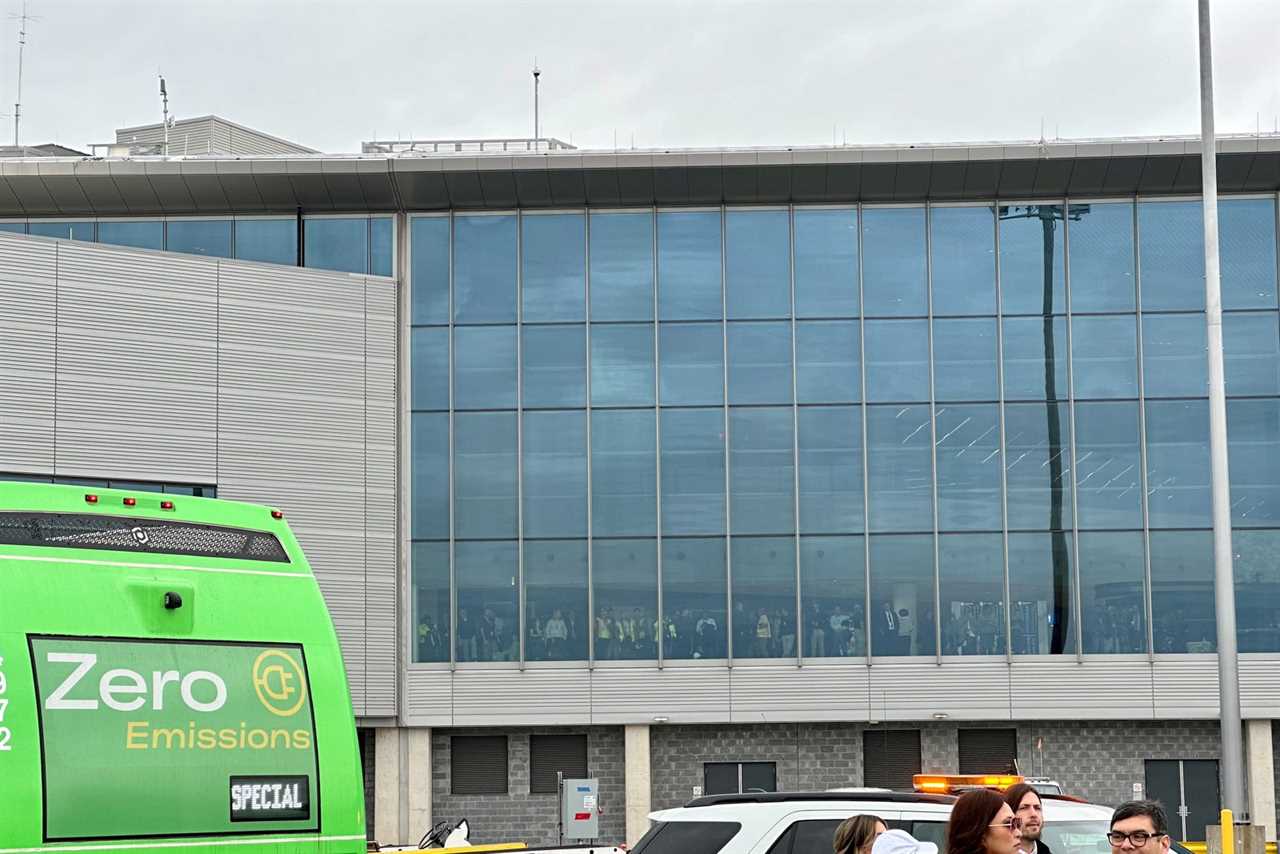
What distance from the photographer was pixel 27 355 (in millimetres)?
33094

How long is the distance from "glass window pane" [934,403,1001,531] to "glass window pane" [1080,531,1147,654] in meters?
2.06

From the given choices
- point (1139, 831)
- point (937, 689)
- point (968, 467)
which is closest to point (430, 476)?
point (968, 467)

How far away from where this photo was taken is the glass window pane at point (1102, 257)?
35.6m

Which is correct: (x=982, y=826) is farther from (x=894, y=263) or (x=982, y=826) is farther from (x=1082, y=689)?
(x=894, y=263)

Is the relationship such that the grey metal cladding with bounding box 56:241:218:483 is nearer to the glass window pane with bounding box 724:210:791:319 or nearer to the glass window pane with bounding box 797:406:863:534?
the glass window pane with bounding box 724:210:791:319

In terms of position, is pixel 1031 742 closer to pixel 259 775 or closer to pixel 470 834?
pixel 470 834

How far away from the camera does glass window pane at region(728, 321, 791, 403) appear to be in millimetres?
35656

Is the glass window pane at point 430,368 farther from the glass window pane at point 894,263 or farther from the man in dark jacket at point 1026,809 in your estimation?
the man in dark jacket at point 1026,809

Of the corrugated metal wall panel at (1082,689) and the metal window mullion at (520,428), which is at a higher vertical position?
the metal window mullion at (520,428)

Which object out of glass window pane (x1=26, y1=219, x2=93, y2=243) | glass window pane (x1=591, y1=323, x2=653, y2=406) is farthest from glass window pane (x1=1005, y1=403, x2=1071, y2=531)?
glass window pane (x1=26, y1=219, x2=93, y2=243)

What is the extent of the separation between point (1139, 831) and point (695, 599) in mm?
28459

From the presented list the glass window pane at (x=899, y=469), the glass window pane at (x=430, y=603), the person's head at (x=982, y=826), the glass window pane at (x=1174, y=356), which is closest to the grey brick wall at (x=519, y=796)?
the glass window pane at (x=430, y=603)

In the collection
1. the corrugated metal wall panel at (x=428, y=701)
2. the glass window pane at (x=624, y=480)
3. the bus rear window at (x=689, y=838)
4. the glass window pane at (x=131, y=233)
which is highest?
the glass window pane at (x=131, y=233)

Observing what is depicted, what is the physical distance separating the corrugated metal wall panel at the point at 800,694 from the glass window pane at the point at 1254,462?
760 centimetres
